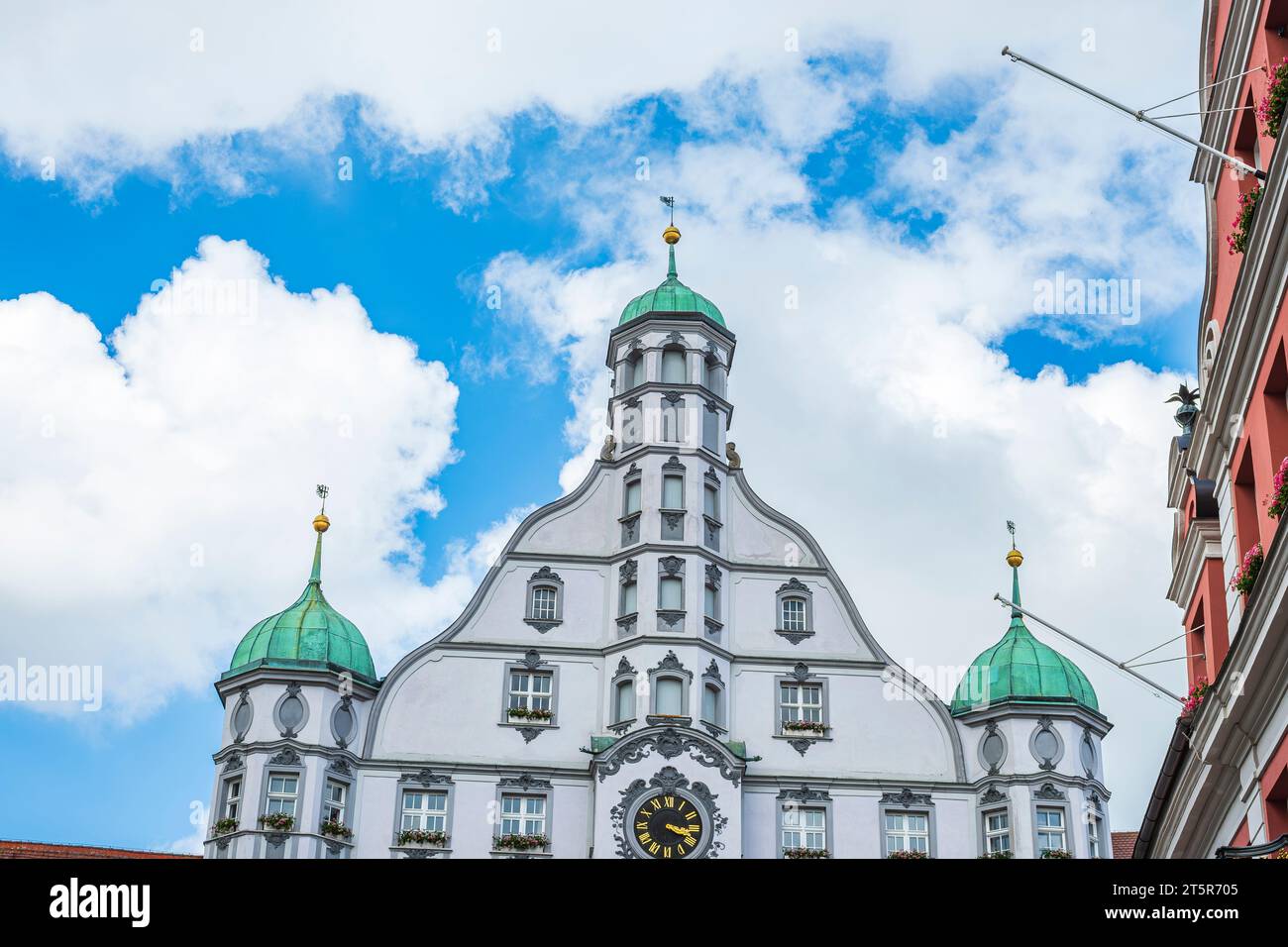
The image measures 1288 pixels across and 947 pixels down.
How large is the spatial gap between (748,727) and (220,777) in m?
12.7

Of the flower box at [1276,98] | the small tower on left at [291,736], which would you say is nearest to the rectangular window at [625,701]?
the small tower on left at [291,736]

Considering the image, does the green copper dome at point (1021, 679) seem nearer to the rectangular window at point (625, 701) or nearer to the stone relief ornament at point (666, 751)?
the stone relief ornament at point (666, 751)

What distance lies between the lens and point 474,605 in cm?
4738

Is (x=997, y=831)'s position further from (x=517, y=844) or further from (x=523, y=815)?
(x=517, y=844)

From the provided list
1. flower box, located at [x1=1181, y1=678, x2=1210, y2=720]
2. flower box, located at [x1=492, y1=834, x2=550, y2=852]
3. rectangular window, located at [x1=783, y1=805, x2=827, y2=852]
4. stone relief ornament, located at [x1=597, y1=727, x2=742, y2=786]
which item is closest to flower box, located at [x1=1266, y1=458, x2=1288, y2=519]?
flower box, located at [x1=1181, y1=678, x2=1210, y2=720]

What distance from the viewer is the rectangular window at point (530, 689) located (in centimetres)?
4622

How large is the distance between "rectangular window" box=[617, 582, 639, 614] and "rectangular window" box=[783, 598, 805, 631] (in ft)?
12.5

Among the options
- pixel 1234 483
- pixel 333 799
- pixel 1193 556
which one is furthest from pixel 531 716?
pixel 1234 483

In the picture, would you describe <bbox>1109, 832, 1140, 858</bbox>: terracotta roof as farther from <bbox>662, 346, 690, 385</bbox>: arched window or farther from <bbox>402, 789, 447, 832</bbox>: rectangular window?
<bbox>402, 789, 447, 832</bbox>: rectangular window

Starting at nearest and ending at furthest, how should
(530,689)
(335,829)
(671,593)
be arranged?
(335,829) → (530,689) → (671,593)

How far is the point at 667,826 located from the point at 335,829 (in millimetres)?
7659

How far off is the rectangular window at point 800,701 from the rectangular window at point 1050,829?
225 inches
